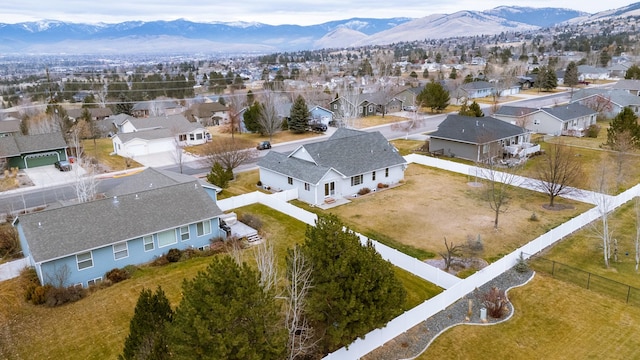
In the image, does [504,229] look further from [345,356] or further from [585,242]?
[345,356]

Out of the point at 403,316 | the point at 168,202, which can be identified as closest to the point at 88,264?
the point at 168,202

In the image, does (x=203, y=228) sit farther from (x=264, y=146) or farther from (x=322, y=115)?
(x=322, y=115)

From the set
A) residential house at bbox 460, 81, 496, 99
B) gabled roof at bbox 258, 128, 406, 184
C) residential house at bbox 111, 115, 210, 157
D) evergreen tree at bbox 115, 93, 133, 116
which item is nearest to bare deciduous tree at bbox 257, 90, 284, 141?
residential house at bbox 111, 115, 210, 157

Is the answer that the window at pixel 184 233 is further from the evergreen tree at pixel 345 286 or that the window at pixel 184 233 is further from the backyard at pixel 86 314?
the evergreen tree at pixel 345 286

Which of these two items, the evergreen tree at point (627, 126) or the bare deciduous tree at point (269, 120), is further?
the bare deciduous tree at point (269, 120)

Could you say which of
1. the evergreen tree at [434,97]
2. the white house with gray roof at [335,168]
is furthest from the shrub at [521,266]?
the evergreen tree at [434,97]

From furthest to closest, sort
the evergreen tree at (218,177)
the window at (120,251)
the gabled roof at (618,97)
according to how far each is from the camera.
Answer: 1. the gabled roof at (618,97)
2. the evergreen tree at (218,177)
3. the window at (120,251)

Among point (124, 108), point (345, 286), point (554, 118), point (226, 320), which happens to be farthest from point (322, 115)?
point (226, 320)
